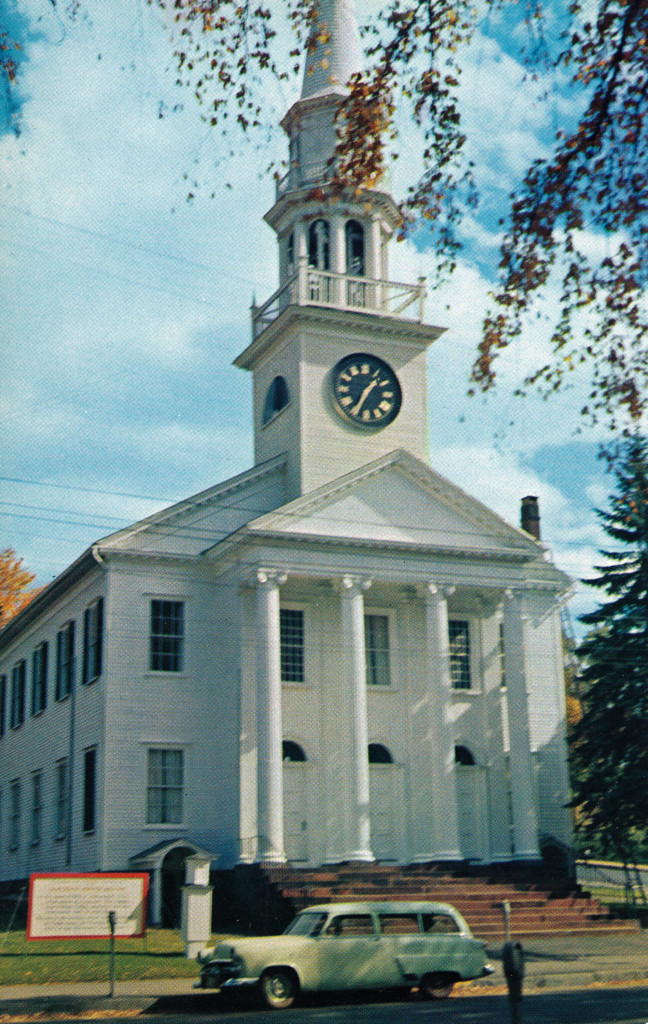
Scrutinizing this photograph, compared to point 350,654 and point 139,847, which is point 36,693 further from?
point 350,654

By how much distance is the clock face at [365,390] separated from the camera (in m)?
36.3

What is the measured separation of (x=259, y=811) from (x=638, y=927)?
940 centimetres

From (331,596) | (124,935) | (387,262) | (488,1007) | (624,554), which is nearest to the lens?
(488,1007)

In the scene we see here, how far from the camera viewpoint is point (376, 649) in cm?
3512

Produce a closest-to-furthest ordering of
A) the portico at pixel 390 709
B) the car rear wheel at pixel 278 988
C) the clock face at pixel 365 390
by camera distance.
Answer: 1. the car rear wheel at pixel 278 988
2. the portico at pixel 390 709
3. the clock face at pixel 365 390

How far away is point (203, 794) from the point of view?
1292 inches

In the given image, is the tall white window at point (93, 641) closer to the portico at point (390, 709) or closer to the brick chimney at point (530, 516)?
the portico at point (390, 709)

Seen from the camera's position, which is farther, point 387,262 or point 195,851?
point 387,262

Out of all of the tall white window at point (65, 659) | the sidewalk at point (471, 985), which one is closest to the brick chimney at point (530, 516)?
the tall white window at point (65, 659)

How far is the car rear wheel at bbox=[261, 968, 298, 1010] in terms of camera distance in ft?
60.0

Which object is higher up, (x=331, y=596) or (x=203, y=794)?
(x=331, y=596)

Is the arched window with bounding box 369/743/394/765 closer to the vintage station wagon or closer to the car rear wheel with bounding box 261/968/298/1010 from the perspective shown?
the vintage station wagon

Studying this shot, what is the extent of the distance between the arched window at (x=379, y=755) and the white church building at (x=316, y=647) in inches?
2.2

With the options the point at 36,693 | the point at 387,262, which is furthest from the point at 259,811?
the point at 387,262
